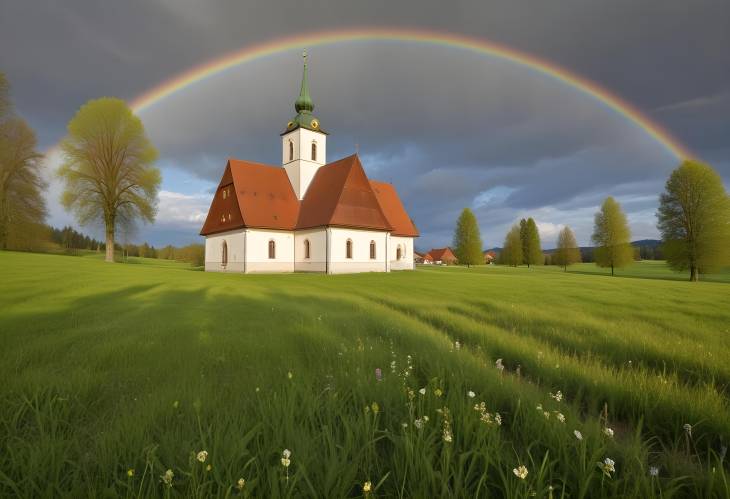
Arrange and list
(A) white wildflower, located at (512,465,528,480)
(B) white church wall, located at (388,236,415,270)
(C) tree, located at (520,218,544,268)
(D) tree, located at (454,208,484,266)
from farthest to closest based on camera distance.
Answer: (C) tree, located at (520,218,544,268) → (D) tree, located at (454,208,484,266) → (B) white church wall, located at (388,236,415,270) → (A) white wildflower, located at (512,465,528,480)

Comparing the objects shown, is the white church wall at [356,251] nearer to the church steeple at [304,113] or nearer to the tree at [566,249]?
the church steeple at [304,113]

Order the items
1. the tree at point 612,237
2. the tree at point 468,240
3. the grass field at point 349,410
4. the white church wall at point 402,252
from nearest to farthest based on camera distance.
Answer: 1. the grass field at point 349,410
2. the white church wall at point 402,252
3. the tree at point 612,237
4. the tree at point 468,240

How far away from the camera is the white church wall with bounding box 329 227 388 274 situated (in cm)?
3416

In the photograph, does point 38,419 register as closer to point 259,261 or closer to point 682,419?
point 682,419

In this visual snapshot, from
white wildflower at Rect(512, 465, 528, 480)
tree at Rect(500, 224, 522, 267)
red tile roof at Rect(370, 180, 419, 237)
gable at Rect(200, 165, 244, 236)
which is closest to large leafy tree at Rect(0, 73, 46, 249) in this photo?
gable at Rect(200, 165, 244, 236)

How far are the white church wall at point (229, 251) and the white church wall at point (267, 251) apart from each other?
3.34 ft

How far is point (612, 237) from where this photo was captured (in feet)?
177

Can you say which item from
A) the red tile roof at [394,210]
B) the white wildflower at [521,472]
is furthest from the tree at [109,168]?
the white wildflower at [521,472]

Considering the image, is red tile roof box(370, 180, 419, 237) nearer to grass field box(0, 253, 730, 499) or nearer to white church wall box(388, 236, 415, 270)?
white church wall box(388, 236, 415, 270)

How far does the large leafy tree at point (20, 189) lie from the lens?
112 ft

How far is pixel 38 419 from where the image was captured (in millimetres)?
2680

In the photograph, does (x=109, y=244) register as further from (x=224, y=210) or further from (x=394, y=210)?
(x=394, y=210)

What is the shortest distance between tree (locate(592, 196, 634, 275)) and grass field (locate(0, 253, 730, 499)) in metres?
55.7

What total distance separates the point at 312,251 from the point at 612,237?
162ft
